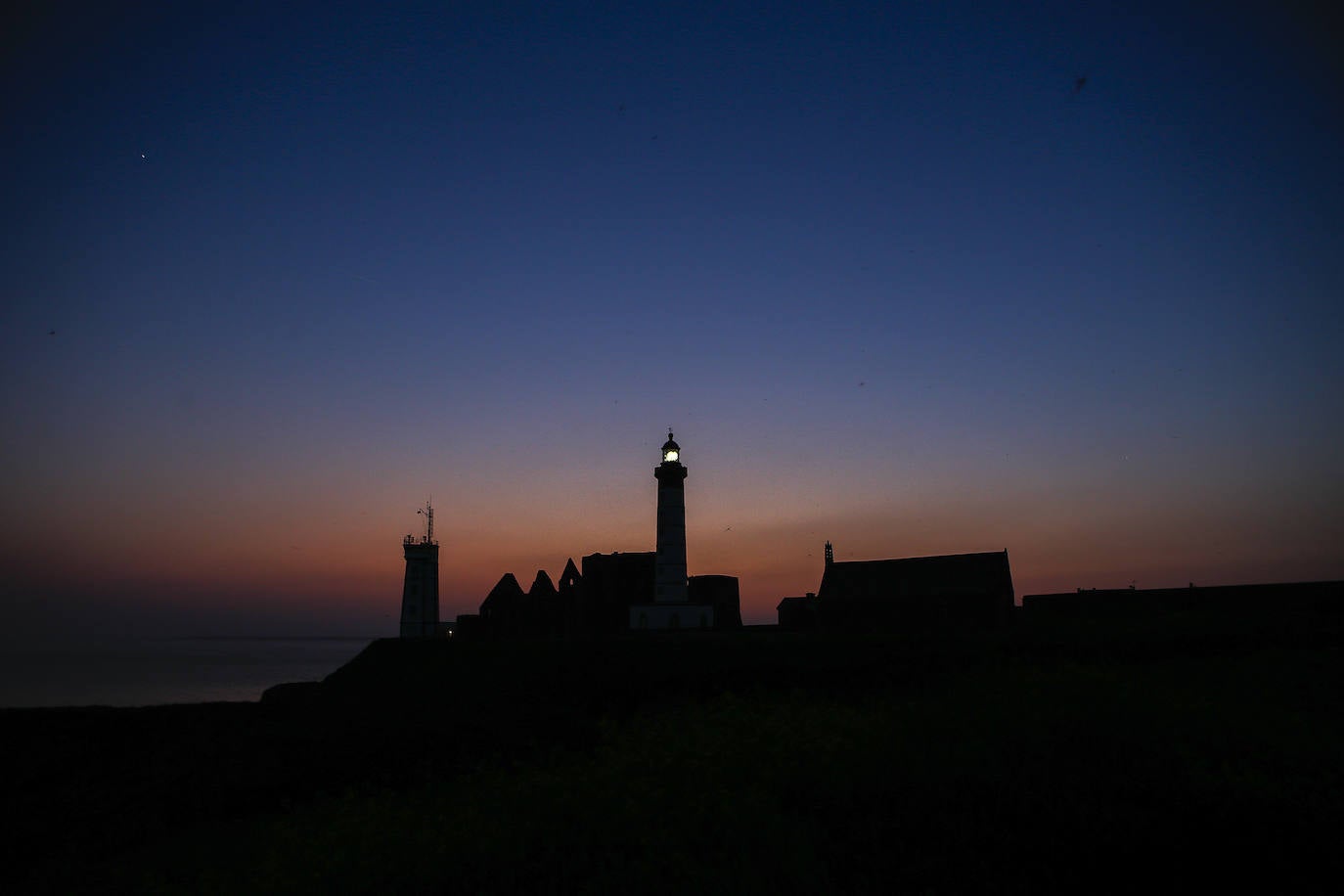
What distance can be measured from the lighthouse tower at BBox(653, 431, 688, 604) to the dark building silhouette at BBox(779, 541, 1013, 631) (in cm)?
1120

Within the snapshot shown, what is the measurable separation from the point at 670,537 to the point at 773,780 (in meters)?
30.0

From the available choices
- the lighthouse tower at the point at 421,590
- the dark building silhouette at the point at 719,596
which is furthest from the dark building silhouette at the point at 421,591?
the dark building silhouette at the point at 719,596

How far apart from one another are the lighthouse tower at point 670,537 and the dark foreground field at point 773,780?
12.2 metres

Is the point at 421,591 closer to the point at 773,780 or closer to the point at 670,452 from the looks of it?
the point at 670,452

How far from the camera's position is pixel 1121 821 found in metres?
10.7

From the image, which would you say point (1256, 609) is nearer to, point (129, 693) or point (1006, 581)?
point (1006, 581)

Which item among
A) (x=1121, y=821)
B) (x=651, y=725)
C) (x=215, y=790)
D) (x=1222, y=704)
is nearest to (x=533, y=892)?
(x=1121, y=821)

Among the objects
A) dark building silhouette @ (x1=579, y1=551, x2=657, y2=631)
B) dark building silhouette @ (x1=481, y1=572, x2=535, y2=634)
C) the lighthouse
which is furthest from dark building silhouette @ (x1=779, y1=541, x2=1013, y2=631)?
dark building silhouette @ (x1=481, y1=572, x2=535, y2=634)

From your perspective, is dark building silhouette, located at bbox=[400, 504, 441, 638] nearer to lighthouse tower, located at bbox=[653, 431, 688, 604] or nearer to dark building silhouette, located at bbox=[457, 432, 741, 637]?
dark building silhouette, located at bbox=[457, 432, 741, 637]

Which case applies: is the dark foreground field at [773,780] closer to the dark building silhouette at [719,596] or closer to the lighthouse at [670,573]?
the lighthouse at [670,573]

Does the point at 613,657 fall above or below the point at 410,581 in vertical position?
below

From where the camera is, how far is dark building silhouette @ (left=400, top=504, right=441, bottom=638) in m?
58.0

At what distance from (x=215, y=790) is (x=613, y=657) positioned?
44.8 ft

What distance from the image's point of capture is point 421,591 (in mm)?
59156
